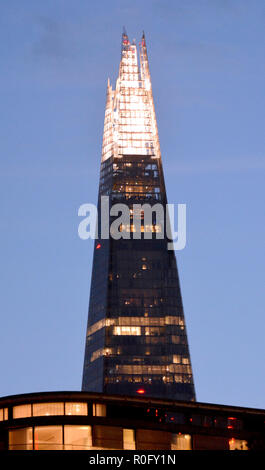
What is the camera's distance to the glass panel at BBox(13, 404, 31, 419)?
126 metres

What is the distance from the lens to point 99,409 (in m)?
127

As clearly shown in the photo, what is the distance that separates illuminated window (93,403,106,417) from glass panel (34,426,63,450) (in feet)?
16.5

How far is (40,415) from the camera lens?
12494 cm

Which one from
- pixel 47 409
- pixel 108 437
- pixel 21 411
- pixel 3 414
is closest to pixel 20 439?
pixel 21 411

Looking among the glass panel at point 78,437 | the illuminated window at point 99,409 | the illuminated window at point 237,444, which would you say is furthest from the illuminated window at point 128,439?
the illuminated window at point 237,444

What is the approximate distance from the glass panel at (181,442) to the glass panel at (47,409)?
11163 millimetres

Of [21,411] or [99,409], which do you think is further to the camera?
[99,409]

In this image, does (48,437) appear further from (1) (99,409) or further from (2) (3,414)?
(2) (3,414)

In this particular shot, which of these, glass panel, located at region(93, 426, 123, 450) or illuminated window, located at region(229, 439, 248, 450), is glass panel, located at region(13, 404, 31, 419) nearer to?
glass panel, located at region(93, 426, 123, 450)

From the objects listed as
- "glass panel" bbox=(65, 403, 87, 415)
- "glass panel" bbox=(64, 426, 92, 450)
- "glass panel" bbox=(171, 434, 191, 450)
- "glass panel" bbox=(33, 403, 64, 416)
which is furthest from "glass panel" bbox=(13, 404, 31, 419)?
"glass panel" bbox=(171, 434, 191, 450)

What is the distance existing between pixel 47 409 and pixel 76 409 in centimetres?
285
